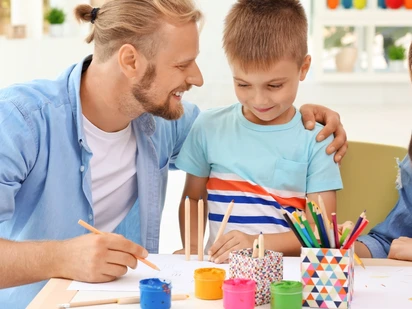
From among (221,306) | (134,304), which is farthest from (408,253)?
(134,304)

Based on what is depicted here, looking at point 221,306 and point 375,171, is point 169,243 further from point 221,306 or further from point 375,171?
point 221,306

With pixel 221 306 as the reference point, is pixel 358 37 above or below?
above

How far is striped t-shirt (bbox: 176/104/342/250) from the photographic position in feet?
5.55

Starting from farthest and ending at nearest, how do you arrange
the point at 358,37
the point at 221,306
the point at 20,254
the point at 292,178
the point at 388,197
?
1. the point at 358,37
2. the point at 388,197
3. the point at 292,178
4. the point at 20,254
5. the point at 221,306

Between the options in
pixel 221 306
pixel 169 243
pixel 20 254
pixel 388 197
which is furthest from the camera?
pixel 169 243

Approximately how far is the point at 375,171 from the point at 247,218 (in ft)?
1.28

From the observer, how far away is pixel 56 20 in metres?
4.41

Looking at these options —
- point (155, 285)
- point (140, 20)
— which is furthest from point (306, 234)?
point (140, 20)

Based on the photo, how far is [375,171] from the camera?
1.87 meters

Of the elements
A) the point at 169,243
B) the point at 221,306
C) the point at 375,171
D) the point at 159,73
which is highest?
the point at 159,73

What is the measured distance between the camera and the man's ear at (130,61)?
5.67 feet

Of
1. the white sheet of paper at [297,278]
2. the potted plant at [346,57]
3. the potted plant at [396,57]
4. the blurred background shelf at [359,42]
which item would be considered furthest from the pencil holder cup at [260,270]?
the potted plant at [396,57]

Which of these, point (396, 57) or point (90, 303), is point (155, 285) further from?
point (396, 57)

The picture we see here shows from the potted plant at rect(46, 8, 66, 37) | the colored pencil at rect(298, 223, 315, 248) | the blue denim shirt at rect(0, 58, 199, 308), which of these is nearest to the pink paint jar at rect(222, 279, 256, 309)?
the colored pencil at rect(298, 223, 315, 248)
